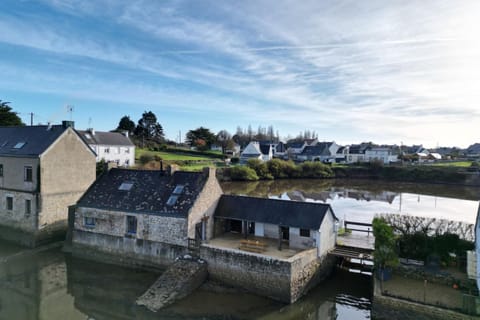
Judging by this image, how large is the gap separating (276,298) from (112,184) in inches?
481

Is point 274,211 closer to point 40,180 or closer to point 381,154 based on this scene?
point 40,180

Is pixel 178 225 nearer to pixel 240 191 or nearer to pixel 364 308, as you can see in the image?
pixel 364 308

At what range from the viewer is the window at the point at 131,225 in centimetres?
1761

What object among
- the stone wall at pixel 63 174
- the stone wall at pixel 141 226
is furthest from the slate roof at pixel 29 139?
the stone wall at pixel 141 226

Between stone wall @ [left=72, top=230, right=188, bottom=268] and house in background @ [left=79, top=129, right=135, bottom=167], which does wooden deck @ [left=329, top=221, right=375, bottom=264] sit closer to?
stone wall @ [left=72, top=230, right=188, bottom=268]

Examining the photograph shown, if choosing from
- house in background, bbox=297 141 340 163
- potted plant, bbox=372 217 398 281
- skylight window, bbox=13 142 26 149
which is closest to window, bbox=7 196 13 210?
skylight window, bbox=13 142 26 149

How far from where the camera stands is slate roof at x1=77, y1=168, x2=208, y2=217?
17.1m

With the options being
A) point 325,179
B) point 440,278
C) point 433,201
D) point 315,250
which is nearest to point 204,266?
point 315,250

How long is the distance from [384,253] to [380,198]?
104ft

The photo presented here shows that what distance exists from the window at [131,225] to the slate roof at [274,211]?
14.6ft

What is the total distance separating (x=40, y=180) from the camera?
2150 cm

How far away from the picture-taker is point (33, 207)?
2161cm

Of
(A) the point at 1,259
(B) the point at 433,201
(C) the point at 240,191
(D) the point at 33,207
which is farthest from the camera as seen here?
(C) the point at 240,191

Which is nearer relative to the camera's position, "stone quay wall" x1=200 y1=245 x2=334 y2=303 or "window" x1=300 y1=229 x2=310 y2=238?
"stone quay wall" x1=200 y1=245 x2=334 y2=303
